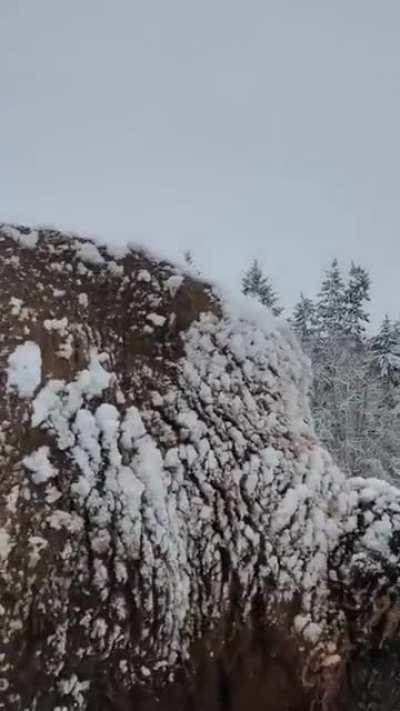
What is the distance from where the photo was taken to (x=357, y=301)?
45438mm

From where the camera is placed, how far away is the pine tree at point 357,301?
146ft

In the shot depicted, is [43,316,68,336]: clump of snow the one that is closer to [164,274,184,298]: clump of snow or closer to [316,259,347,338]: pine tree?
[164,274,184,298]: clump of snow

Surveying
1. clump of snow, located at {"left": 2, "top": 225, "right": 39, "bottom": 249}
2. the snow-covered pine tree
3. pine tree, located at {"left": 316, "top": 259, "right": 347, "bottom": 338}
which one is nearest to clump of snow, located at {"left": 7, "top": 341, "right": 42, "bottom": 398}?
clump of snow, located at {"left": 2, "top": 225, "right": 39, "bottom": 249}

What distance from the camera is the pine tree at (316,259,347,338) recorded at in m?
43.7

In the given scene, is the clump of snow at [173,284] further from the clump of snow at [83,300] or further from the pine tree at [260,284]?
the pine tree at [260,284]

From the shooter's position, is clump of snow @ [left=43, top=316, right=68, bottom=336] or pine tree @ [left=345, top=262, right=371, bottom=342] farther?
pine tree @ [left=345, top=262, right=371, bottom=342]

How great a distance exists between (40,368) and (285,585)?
3.88 ft

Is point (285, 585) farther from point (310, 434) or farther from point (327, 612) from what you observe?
point (310, 434)

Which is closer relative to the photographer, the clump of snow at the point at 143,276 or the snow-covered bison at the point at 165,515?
the snow-covered bison at the point at 165,515

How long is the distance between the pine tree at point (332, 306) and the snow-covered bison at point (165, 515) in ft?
130

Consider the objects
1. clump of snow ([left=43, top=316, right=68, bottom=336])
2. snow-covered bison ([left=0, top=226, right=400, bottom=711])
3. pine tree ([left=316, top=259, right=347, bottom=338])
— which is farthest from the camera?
pine tree ([left=316, top=259, right=347, bottom=338])

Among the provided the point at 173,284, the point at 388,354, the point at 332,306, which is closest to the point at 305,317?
the point at 332,306

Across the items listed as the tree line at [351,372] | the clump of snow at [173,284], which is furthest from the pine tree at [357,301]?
the clump of snow at [173,284]

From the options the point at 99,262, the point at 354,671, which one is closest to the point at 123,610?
the point at 354,671
